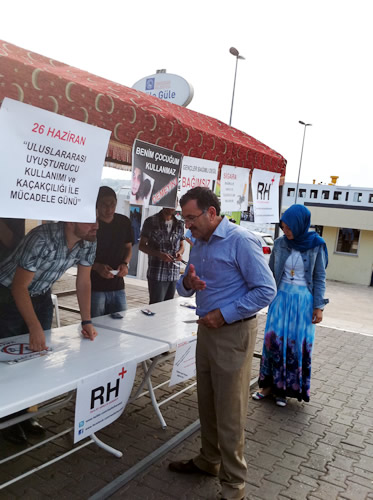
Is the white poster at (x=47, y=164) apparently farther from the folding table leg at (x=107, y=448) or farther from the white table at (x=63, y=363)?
the folding table leg at (x=107, y=448)

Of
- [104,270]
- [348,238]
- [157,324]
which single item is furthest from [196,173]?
[348,238]

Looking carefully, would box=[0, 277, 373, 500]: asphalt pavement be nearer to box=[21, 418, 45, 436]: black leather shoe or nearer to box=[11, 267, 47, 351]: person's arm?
box=[21, 418, 45, 436]: black leather shoe

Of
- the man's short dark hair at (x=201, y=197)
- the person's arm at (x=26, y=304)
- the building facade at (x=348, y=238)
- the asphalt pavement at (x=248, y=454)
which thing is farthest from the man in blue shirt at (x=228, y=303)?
the building facade at (x=348, y=238)

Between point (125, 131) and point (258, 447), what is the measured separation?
249 centimetres

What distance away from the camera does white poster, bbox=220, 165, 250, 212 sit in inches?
152

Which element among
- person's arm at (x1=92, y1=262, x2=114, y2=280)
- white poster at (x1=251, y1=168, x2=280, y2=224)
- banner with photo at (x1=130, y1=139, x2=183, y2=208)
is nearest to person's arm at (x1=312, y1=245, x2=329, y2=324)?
white poster at (x1=251, y1=168, x2=280, y2=224)

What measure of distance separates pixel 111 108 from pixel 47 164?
552 millimetres

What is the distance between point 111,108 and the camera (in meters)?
2.46

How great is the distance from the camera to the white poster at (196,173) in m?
3.34

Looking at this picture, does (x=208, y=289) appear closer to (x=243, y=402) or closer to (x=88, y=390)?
(x=243, y=402)

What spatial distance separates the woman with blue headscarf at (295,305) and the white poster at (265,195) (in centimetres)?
52

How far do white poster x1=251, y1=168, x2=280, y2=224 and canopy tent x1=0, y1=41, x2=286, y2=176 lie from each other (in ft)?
1.32

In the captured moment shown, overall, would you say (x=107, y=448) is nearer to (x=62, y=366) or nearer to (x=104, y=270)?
(x=62, y=366)

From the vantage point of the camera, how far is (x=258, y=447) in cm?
323
